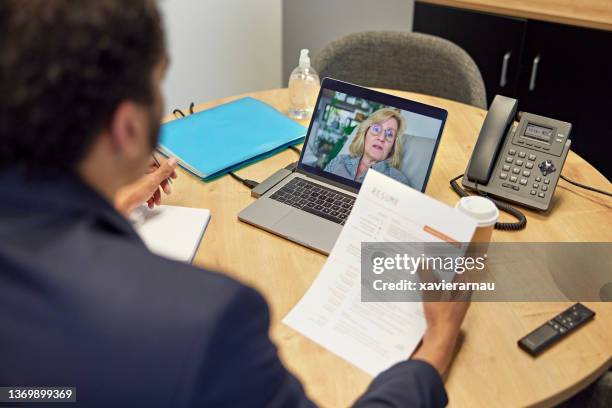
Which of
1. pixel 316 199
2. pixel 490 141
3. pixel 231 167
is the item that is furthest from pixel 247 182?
pixel 490 141

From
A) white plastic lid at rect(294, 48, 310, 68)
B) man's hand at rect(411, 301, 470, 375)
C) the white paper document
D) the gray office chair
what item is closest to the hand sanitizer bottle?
white plastic lid at rect(294, 48, 310, 68)

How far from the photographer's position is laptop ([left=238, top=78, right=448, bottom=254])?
3.89ft

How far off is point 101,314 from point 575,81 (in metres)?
2.21

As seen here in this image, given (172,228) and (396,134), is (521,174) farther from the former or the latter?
(172,228)

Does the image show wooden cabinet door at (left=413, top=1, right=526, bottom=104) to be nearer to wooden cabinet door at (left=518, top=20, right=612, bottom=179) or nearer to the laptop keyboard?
wooden cabinet door at (left=518, top=20, right=612, bottom=179)

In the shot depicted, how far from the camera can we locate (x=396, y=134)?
121 cm

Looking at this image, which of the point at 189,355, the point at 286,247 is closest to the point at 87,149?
the point at 189,355

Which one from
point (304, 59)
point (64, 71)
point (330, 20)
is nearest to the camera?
point (64, 71)

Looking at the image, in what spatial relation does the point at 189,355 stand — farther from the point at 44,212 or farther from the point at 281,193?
the point at 281,193

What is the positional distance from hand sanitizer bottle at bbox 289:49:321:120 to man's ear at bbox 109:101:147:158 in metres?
1.05

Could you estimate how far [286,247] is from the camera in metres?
1.16

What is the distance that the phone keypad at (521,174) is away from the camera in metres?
1.27

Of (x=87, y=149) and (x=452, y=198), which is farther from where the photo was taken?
(x=452, y=198)

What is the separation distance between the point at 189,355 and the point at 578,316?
72 centimetres
